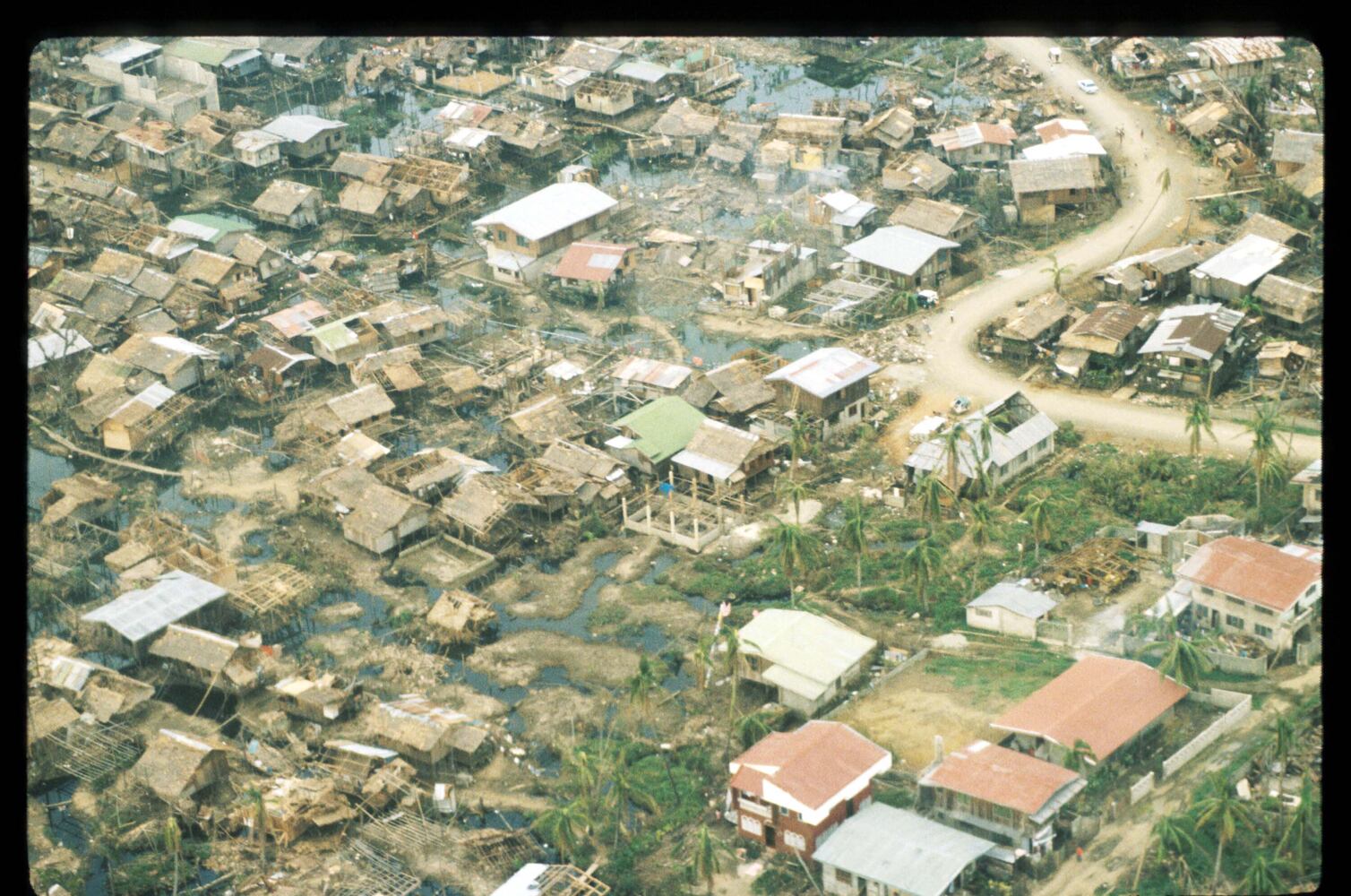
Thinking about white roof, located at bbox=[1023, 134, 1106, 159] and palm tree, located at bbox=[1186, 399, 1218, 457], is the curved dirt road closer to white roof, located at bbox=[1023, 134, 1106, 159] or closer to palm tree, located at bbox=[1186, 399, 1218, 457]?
palm tree, located at bbox=[1186, 399, 1218, 457]

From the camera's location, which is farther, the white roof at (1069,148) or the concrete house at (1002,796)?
the white roof at (1069,148)

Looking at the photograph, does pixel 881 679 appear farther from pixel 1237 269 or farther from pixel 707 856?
pixel 1237 269

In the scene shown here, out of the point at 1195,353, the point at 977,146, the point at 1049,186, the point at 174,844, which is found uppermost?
the point at 1049,186

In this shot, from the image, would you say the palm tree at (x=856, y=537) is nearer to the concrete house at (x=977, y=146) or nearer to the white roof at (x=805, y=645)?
the white roof at (x=805, y=645)

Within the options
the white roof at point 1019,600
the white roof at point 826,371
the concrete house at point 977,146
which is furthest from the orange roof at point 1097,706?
the concrete house at point 977,146

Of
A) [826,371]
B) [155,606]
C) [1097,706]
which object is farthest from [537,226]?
[1097,706]

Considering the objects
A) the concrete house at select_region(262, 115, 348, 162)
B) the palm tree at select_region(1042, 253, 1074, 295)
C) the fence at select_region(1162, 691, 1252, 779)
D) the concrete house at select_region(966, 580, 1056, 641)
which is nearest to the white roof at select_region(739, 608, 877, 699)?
the concrete house at select_region(966, 580, 1056, 641)
